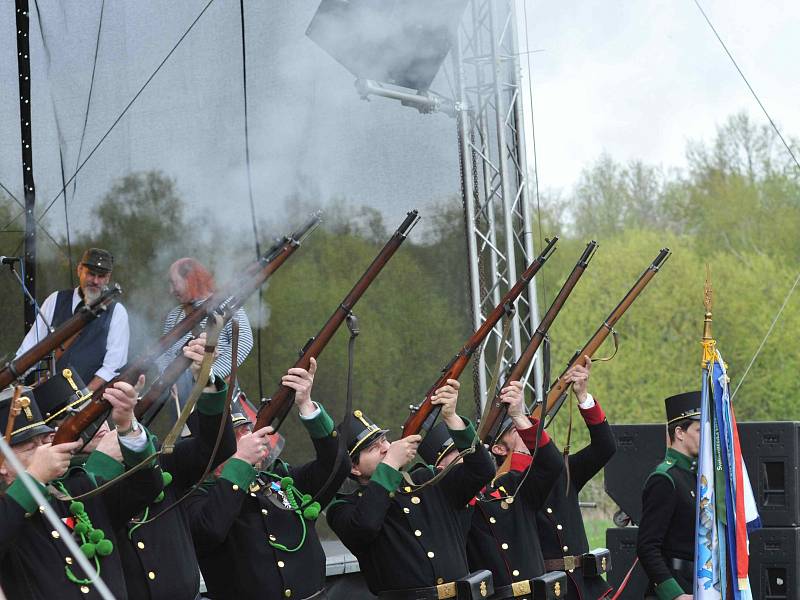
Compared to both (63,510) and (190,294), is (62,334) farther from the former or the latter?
(190,294)

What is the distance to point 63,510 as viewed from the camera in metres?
3.64

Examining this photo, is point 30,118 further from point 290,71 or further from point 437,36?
point 437,36

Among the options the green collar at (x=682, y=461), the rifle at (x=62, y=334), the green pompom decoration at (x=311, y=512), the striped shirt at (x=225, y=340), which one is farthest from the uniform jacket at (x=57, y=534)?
the green collar at (x=682, y=461)

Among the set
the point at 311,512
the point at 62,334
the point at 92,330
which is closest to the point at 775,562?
the point at 311,512

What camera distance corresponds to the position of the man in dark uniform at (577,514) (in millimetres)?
5648

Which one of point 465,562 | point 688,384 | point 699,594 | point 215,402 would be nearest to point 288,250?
point 215,402

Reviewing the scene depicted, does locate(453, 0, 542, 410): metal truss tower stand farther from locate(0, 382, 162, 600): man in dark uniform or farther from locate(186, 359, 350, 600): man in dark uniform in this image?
locate(0, 382, 162, 600): man in dark uniform

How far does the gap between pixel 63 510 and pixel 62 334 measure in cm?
71

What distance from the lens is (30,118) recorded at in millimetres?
6090

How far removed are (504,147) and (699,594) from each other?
320 centimetres

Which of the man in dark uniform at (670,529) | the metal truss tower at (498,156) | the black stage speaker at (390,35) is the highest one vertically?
the black stage speaker at (390,35)

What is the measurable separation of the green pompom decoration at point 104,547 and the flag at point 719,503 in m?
2.51

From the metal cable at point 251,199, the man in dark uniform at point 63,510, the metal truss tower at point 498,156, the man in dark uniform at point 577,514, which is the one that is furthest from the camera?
the metal truss tower at point 498,156

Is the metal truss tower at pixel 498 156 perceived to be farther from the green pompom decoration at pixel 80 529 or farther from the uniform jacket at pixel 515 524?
the green pompom decoration at pixel 80 529
